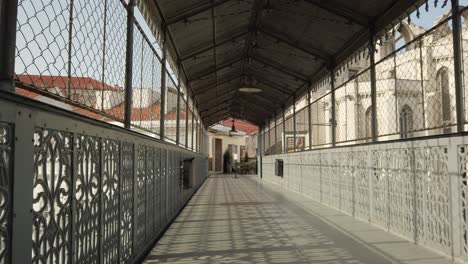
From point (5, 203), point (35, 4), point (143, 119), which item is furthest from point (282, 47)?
point (5, 203)

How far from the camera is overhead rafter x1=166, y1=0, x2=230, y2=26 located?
20.0ft

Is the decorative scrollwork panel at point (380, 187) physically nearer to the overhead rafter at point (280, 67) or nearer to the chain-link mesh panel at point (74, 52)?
the chain-link mesh panel at point (74, 52)

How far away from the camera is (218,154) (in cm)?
3309

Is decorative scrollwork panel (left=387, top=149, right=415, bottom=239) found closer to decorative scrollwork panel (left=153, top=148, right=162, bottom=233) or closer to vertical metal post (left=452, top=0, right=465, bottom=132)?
vertical metal post (left=452, top=0, right=465, bottom=132)

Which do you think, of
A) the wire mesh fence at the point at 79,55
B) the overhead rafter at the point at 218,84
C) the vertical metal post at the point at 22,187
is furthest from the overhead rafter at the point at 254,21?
the vertical metal post at the point at 22,187

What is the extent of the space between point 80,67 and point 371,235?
377 centimetres

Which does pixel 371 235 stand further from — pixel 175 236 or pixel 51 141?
pixel 51 141

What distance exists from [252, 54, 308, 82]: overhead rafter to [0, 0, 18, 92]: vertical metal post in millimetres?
8831

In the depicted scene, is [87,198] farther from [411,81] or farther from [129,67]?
[411,81]

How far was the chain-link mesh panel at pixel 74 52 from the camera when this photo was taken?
1.81 metres

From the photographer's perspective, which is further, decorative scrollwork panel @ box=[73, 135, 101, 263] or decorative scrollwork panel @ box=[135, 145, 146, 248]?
decorative scrollwork panel @ box=[135, 145, 146, 248]

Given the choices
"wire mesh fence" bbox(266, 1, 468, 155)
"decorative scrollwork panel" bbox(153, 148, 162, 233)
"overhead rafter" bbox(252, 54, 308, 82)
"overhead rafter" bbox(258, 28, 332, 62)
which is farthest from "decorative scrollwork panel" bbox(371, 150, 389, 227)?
"overhead rafter" bbox(252, 54, 308, 82)

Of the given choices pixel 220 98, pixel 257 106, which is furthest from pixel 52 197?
pixel 257 106

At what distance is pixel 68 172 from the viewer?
194cm
